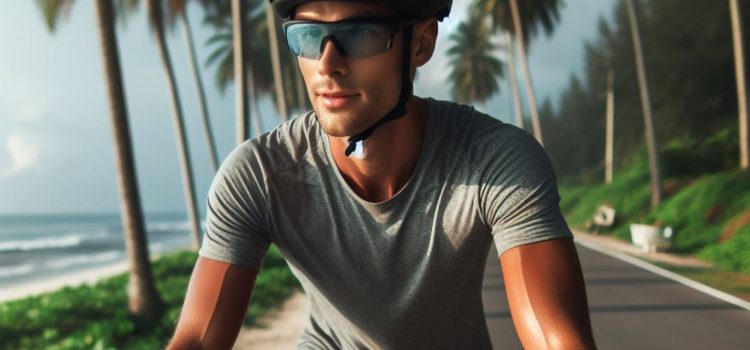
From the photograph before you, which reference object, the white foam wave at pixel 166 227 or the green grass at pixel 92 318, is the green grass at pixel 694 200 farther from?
the white foam wave at pixel 166 227

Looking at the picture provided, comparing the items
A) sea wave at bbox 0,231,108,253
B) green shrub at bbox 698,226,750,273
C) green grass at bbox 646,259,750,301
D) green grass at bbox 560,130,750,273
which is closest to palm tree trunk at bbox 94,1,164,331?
green grass at bbox 560,130,750,273

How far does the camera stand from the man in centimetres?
194

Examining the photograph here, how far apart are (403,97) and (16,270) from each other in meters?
49.0

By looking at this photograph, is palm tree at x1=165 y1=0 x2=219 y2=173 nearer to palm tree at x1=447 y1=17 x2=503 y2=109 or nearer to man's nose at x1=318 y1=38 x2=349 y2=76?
man's nose at x1=318 y1=38 x2=349 y2=76

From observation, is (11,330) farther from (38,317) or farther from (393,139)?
(393,139)

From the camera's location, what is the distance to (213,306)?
6.66 feet

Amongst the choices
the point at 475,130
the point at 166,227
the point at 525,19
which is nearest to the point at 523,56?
the point at 525,19

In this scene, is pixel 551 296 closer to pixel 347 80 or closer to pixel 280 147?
pixel 347 80

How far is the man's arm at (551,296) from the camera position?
1856 millimetres

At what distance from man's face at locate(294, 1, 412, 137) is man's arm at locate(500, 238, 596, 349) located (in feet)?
1.58

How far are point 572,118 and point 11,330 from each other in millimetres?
87379

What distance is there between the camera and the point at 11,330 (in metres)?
12.4

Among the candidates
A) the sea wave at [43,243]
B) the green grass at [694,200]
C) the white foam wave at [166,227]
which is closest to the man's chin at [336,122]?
the green grass at [694,200]

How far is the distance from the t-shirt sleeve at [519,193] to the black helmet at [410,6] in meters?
0.36
